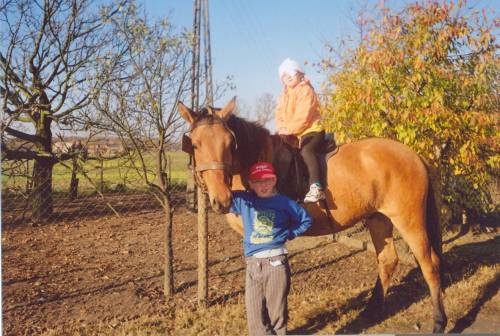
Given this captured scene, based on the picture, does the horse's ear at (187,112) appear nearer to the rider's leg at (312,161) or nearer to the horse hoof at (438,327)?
the rider's leg at (312,161)

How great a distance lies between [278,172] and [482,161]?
10.7ft

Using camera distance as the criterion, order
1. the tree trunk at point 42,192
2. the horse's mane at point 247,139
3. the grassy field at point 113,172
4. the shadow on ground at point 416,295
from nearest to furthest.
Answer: the horse's mane at point 247,139 → the shadow on ground at point 416,295 → the grassy field at point 113,172 → the tree trunk at point 42,192

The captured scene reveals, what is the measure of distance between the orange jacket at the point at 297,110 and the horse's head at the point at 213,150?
72cm

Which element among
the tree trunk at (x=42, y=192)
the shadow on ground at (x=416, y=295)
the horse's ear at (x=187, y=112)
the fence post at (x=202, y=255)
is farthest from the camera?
the tree trunk at (x=42, y=192)

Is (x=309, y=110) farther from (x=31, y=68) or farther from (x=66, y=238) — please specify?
(x=66, y=238)

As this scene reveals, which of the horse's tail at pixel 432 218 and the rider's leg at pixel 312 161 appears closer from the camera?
the rider's leg at pixel 312 161

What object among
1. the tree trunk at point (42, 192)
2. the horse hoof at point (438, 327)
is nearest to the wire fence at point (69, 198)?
the tree trunk at point (42, 192)

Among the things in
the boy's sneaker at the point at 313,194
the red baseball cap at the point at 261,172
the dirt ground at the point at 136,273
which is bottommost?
the dirt ground at the point at 136,273

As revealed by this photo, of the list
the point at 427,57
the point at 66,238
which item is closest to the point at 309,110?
the point at 427,57

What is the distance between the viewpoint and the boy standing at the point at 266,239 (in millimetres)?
2930

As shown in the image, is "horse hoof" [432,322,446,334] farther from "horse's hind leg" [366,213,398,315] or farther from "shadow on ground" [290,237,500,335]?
"horse's hind leg" [366,213,398,315]

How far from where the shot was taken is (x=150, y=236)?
24.7 feet

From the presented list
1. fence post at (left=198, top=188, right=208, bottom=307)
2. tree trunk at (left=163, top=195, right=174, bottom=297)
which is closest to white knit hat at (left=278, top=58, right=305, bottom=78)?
fence post at (left=198, top=188, right=208, bottom=307)

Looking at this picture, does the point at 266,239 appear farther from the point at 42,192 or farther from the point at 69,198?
the point at 69,198
